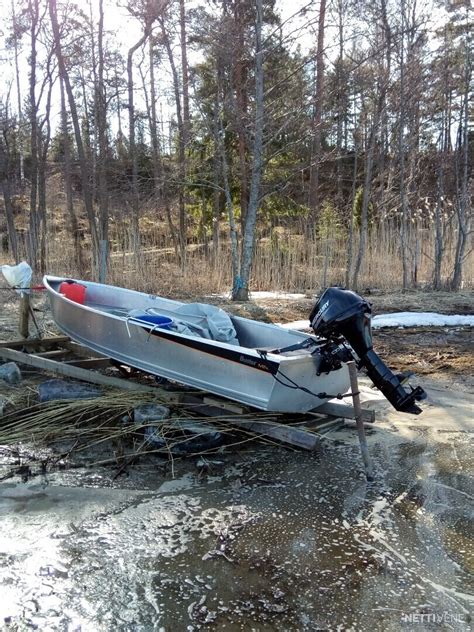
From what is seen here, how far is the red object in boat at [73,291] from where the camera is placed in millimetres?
5699

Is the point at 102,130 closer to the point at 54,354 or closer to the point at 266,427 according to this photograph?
the point at 54,354

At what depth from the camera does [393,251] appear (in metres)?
12.4

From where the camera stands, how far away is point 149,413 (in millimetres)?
4020

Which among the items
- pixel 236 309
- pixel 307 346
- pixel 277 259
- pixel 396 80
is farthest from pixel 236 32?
pixel 307 346

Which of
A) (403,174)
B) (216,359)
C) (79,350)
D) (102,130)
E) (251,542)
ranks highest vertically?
(102,130)

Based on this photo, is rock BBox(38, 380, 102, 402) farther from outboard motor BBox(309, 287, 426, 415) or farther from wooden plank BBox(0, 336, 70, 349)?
outboard motor BBox(309, 287, 426, 415)

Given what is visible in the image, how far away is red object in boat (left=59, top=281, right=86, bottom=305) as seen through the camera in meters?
5.70

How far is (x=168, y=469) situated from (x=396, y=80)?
9612 mm

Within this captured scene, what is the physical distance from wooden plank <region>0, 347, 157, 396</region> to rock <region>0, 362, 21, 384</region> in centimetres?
10

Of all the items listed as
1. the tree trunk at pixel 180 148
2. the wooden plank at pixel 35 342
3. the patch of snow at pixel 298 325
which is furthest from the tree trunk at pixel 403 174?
the wooden plank at pixel 35 342

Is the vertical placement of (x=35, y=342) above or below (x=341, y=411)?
above

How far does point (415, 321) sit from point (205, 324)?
4.03 meters

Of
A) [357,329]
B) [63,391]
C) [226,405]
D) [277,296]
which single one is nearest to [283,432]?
[226,405]

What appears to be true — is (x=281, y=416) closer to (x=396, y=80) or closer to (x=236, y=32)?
(x=236, y=32)
